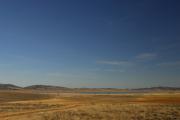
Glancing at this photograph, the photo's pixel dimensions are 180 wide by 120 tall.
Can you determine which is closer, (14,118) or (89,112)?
(14,118)

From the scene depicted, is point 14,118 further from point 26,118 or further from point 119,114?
point 119,114

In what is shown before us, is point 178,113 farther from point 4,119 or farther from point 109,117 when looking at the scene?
point 4,119

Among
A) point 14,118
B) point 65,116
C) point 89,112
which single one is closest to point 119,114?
point 89,112

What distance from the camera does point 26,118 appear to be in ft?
101

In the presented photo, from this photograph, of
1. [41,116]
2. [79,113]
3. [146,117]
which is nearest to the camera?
[146,117]

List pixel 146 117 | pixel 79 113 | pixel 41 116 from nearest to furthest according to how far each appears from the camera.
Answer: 1. pixel 146 117
2. pixel 41 116
3. pixel 79 113

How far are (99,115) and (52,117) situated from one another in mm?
A: 5337

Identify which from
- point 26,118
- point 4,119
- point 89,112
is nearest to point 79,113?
point 89,112

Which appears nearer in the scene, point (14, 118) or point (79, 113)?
point (14, 118)

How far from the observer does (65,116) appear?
3150 cm

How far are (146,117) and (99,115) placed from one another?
17.7 ft

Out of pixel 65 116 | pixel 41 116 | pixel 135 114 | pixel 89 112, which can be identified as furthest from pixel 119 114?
pixel 41 116

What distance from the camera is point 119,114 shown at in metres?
32.0

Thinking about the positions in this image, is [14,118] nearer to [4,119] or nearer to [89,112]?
[4,119]
